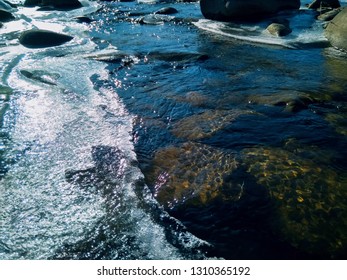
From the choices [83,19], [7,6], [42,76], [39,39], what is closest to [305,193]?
[42,76]

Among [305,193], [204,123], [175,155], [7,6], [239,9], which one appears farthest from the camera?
[7,6]

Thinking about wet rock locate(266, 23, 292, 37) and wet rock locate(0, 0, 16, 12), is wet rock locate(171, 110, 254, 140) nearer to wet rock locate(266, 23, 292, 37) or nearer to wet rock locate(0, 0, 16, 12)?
wet rock locate(266, 23, 292, 37)

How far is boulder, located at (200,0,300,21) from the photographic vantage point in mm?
13695

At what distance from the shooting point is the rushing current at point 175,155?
365 cm

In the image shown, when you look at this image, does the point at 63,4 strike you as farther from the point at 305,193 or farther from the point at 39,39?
the point at 305,193

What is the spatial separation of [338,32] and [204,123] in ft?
23.3

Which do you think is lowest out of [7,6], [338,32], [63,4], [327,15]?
[63,4]

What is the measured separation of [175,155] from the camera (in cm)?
504

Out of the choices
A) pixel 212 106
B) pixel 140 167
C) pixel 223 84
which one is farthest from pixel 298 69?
pixel 140 167

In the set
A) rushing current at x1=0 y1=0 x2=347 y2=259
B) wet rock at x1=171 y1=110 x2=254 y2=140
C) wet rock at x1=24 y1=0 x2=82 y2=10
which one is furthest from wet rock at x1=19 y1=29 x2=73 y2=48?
wet rock at x1=24 y1=0 x2=82 y2=10

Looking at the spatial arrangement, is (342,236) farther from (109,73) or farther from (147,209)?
(109,73)

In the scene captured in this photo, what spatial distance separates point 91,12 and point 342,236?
16.3 meters

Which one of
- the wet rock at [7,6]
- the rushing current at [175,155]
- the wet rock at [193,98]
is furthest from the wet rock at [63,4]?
the wet rock at [193,98]

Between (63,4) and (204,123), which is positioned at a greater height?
(204,123)
